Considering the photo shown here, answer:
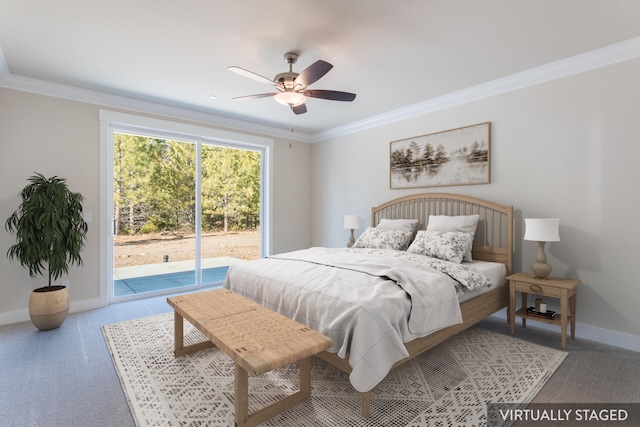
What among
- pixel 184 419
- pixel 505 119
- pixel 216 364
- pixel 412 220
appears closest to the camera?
pixel 184 419

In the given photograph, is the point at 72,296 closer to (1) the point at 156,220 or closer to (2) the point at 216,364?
(1) the point at 156,220

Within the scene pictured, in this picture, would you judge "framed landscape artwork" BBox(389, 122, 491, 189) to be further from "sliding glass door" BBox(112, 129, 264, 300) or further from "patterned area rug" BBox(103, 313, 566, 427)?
"sliding glass door" BBox(112, 129, 264, 300)

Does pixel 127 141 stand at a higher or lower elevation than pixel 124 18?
lower

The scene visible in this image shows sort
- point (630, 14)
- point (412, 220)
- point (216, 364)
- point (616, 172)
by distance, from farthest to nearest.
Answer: point (412, 220) → point (616, 172) → point (216, 364) → point (630, 14)

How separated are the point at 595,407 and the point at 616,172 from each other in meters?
2.01

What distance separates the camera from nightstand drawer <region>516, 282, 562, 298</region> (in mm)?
2750

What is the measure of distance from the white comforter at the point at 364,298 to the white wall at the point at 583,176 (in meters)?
1.09

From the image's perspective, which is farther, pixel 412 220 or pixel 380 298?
pixel 412 220

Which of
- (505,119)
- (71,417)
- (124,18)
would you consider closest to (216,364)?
(71,417)

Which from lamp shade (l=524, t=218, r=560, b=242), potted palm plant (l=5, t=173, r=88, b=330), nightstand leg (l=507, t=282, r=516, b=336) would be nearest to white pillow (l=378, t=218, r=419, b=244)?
nightstand leg (l=507, t=282, r=516, b=336)

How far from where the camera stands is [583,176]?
9.80ft

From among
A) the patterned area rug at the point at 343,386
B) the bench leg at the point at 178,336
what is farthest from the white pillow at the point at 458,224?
the bench leg at the point at 178,336

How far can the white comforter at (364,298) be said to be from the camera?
6.11 feet

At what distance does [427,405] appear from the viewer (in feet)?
6.41
